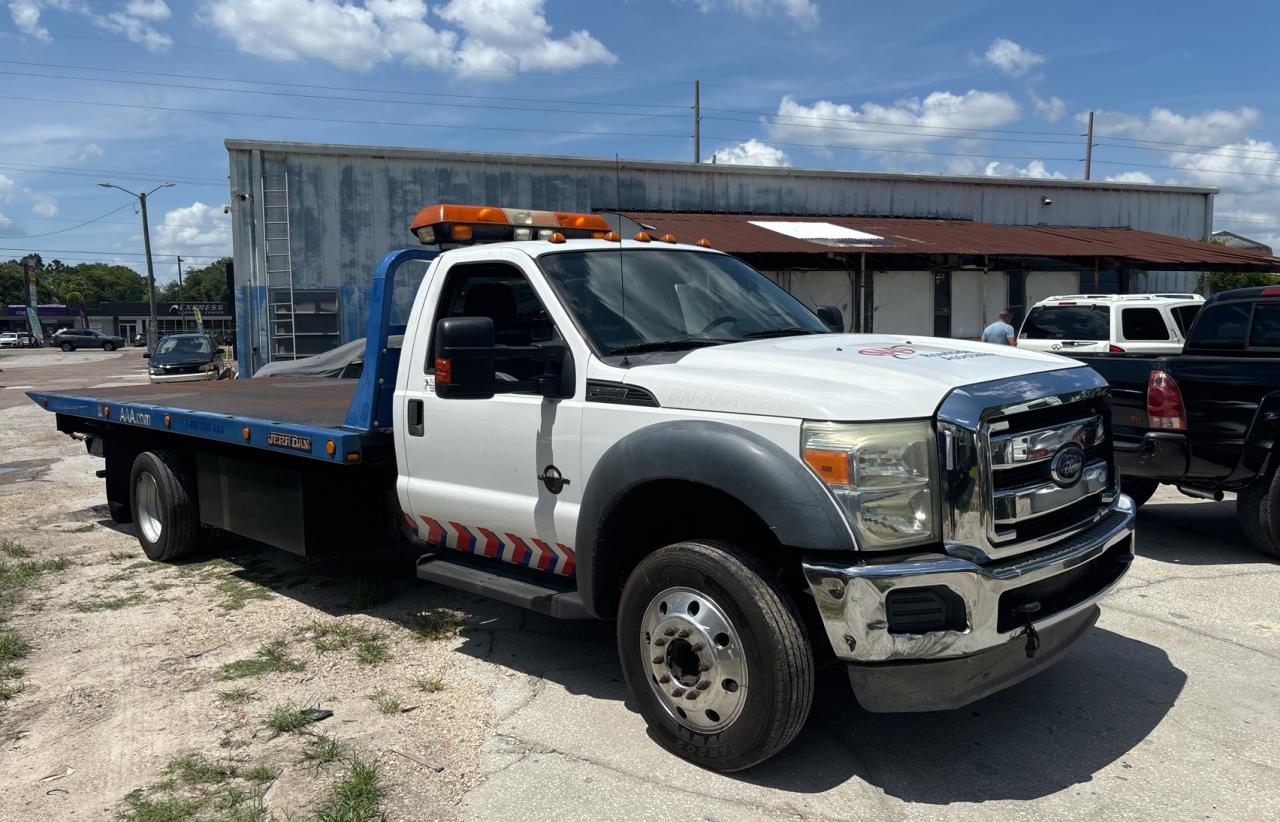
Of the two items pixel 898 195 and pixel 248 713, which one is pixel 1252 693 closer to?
pixel 248 713

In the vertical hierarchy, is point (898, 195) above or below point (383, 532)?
above

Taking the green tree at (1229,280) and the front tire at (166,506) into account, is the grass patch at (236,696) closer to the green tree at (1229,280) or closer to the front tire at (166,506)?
the front tire at (166,506)

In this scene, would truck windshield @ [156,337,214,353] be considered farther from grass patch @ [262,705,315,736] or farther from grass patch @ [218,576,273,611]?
grass patch @ [262,705,315,736]

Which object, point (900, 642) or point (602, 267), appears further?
point (602, 267)

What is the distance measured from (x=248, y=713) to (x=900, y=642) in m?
2.95

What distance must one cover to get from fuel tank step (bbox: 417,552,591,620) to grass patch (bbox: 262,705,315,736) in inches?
33.2

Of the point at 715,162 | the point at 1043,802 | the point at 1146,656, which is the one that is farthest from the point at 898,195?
the point at 1043,802

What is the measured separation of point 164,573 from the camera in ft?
23.1

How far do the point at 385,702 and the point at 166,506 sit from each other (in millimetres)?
3438

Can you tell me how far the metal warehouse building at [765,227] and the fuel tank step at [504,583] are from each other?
575 inches

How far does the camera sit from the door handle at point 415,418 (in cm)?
495

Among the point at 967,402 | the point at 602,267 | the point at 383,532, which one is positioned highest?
the point at 602,267

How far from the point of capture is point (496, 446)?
458 centimetres

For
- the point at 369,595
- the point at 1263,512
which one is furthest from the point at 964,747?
the point at 1263,512
